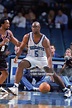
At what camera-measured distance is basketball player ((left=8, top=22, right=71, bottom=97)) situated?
8.65 metres

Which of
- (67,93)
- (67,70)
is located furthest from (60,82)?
(67,70)

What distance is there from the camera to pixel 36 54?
8750 millimetres

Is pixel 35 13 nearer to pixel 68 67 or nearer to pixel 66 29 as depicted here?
pixel 66 29

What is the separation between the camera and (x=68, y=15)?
55.5 feet

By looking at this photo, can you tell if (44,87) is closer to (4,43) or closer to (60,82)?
(60,82)

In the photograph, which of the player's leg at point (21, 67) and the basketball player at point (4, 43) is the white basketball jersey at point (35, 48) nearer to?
the player's leg at point (21, 67)

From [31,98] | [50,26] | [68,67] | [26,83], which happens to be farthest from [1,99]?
[50,26]

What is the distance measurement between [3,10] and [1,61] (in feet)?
25.6

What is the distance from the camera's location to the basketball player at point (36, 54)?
28.4ft

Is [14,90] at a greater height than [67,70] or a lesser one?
lesser

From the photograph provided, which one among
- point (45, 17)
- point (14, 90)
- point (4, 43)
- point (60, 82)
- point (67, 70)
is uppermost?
point (45, 17)

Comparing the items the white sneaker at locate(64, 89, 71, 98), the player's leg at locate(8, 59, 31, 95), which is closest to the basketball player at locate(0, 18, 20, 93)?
the player's leg at locate(8, 59, 31, 95)

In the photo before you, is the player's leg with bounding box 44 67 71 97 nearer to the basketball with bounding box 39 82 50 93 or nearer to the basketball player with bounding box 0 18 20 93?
the basketball with bounding box 39 82 50 93

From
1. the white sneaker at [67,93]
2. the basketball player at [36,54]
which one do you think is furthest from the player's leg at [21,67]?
the white sneaker at [67,93]
